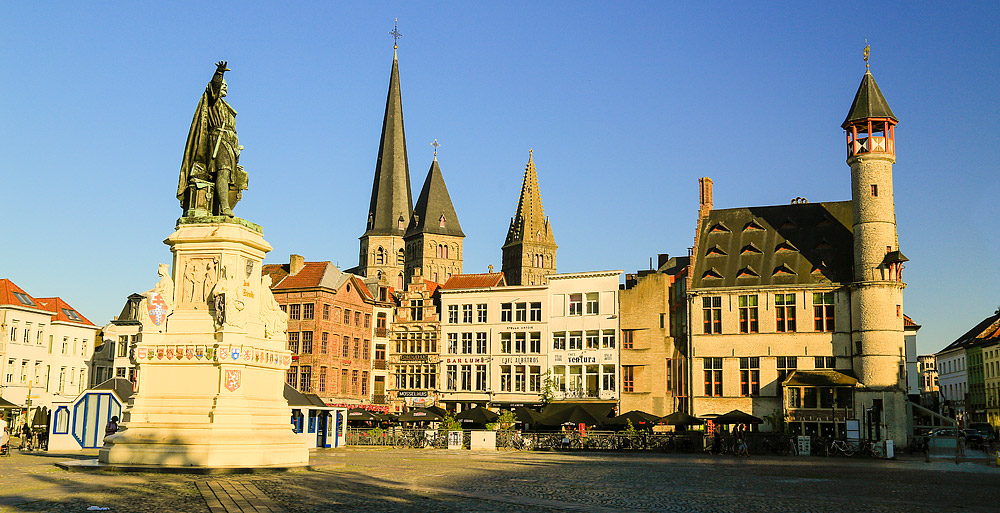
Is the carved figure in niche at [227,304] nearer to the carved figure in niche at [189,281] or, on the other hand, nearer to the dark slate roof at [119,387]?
the carved figure in niche at [189,281]

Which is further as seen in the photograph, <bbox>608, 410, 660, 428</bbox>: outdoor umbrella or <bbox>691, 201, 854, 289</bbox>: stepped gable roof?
<bbox>691, 201, 854, 289</bbox>: stepped gable roof

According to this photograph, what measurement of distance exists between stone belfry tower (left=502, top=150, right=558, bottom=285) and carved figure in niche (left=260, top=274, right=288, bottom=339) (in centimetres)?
12330

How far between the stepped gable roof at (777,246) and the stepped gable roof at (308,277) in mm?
25384

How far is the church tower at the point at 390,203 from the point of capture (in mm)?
137625

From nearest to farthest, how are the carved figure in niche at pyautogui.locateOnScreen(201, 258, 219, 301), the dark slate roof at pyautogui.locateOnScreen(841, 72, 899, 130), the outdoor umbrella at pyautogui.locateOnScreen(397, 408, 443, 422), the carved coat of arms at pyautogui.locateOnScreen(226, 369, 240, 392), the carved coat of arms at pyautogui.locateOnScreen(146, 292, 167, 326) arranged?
the carved coat of arms at pyautogui.locateOnScreen(226, 369, 240, 392) → the carved coat of arms at pyautogui.locateOnScreen(146, 292, 167, 326) → the carved figure in niche at pyautogui.locateOnScreen(201, 258, 219, 301) → the outdoor umbrella at pyautogui.locateOnScreen(397, 408, 443, 422) → the dark slate roof at pyautogui.locateOnScreen(841, 72, 899, 130)

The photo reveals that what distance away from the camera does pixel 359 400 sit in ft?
217

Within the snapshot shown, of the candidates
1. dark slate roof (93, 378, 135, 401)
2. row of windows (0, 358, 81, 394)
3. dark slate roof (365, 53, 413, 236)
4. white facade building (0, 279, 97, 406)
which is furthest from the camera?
dark slate roof (365, 53, 413, 236)

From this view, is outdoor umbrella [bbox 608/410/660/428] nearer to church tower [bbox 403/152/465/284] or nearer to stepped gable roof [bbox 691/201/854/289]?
stepped gable roof [bbox 691/201/854/289]

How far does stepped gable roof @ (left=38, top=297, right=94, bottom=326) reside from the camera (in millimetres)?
65500

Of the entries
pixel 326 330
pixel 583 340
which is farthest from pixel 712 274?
pixel 326 330

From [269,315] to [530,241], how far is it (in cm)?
12656

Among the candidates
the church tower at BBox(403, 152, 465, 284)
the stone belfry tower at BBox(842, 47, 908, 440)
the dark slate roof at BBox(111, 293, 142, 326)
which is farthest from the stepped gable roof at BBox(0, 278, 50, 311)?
the church tower at BBox(403, 152, 465, 284)

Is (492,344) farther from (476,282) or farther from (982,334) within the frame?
(982,334)

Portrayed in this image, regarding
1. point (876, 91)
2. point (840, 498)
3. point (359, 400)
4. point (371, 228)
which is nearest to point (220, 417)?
point (840, 498)
